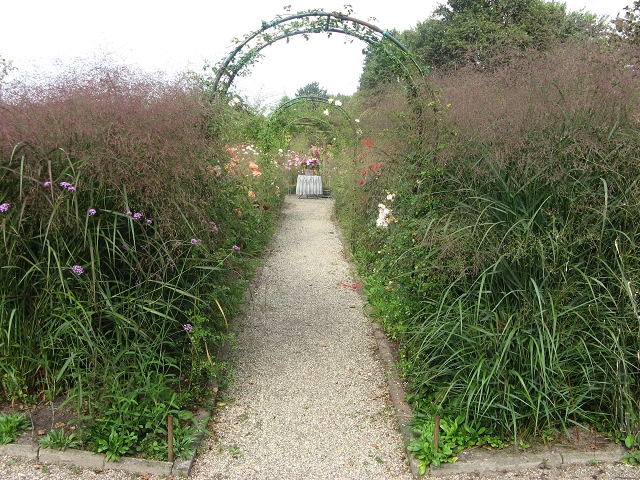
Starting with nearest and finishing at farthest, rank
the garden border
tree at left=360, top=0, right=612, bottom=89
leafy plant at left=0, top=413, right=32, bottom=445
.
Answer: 1. the garden border
2. leafy plant at left=0, top=413, right=32, bottom=445
3. tree at left=360, top=0, right=612, bottom=89

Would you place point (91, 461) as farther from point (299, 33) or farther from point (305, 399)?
point (299, 33)

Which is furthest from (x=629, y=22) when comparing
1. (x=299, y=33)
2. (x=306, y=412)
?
(x=306, y=412)

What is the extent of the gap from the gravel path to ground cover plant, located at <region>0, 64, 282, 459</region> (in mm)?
293

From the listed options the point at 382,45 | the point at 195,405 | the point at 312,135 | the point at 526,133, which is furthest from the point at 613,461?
the point at 312,135

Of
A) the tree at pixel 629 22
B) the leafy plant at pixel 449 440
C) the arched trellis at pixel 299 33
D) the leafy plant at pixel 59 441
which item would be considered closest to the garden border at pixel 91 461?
the leafy plant at pixel 59 441

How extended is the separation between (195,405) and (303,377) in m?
0.80

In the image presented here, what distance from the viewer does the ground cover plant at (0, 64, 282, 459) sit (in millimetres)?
2475

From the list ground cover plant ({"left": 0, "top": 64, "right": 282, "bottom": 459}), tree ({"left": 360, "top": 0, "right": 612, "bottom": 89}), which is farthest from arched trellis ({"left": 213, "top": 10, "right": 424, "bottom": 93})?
tree ({"left": 360, "top": 0, "right": 612, "bottom": 89})

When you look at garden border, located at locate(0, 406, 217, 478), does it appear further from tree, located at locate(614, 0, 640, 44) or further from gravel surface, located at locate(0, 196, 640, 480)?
tree, located at locate(614, 0, 640, 44)

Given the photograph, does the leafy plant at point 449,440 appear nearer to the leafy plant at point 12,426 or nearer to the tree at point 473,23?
the leafy plant at point 12,426

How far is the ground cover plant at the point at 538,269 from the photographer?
2455 millimetres

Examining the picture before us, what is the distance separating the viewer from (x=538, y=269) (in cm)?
258

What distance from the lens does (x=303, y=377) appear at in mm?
3373

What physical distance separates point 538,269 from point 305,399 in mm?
1557
